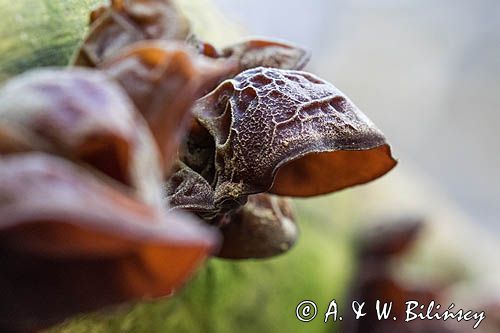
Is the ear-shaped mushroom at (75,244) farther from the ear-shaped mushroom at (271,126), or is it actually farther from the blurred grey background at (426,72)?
the blurred grey background at (426,72)

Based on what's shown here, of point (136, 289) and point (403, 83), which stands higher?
point (136, 289)

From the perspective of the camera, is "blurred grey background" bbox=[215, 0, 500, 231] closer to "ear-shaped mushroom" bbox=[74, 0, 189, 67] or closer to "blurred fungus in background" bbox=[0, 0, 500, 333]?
"blurred fungus in background" bbox=[0, 0, 500, 333]

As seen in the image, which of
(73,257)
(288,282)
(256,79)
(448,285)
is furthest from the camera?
(448,285)

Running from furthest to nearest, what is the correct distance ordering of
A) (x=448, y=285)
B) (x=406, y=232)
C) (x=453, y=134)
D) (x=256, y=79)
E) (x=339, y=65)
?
(x=453, y=134), (x=339, y=65), (x=448, y=285), (x=406, y=232), (x=256, y=79)

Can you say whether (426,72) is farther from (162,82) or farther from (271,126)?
(162,82)

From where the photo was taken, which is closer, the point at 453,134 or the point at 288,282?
the point at 288,282

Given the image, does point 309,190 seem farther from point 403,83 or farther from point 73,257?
point 403,83

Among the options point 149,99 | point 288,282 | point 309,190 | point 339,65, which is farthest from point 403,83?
point 149,99

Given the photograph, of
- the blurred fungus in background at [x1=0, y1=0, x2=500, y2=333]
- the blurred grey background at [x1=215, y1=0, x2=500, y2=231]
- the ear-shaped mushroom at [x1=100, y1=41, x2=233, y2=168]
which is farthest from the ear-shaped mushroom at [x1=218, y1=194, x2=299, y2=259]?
the blurred grey background at [x1=215, y1=0, x2=500, y2=231]
